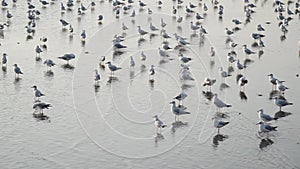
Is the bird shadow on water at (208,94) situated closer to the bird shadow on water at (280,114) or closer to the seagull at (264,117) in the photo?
the bird shadow on water at (280,114)

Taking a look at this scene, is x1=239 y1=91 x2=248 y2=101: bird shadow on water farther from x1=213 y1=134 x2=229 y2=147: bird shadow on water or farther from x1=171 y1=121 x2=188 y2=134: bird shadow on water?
x1=213 y1=134 x2=229 y2=147: bird shadow on water

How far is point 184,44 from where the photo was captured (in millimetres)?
31000

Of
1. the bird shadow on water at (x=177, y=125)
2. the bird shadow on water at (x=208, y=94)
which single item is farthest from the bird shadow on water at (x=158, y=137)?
the bird shadow on water at (x=208, y=94)

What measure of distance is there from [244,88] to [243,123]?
393 centimetres

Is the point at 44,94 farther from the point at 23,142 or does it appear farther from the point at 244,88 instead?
the point at 244,88

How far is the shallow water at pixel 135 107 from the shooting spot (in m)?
18.2

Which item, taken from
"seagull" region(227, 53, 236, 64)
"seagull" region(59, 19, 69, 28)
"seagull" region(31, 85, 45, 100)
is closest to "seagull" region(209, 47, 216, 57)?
"seagull" region(227, 53, 236, 64)

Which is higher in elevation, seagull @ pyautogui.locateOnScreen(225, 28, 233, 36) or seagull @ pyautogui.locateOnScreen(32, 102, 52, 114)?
seagull @ pyautogui.locateOnScreen(225, 28, 233, 36)

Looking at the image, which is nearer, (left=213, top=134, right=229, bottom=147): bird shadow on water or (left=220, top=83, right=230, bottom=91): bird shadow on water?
(left=213, top=134, right=229, bottom=147): bird shadow on water

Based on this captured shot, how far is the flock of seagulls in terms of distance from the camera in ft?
71.6

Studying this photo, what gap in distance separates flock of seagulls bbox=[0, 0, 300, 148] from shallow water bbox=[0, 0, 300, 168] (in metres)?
0.30

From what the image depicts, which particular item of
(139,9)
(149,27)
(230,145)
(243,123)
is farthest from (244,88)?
(139,9)

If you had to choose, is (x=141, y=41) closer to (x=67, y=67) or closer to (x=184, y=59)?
(x=184, y=59)

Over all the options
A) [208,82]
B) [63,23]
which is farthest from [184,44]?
[63,23]
